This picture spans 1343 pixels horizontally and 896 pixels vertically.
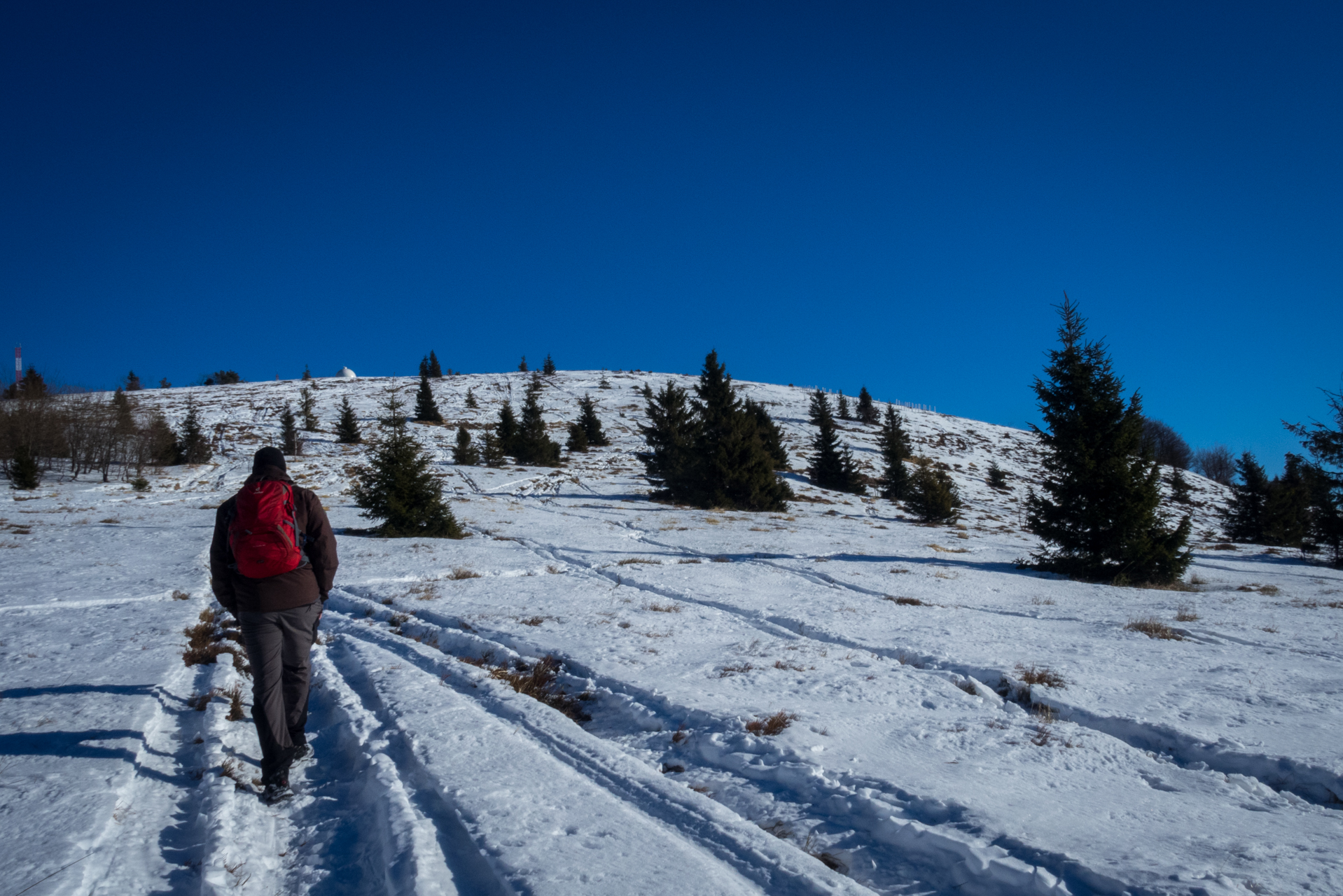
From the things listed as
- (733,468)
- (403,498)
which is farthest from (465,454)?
(403,498)

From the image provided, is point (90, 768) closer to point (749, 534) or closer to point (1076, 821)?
point (1076, 821)

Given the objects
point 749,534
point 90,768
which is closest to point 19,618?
point 90,768

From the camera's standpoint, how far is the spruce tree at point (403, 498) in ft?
52.8

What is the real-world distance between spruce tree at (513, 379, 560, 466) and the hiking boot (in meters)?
40.4

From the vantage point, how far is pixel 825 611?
8.14 m

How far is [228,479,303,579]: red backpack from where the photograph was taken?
366 centimetres

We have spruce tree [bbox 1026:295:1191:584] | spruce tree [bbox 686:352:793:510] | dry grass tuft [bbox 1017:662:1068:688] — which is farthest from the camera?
spruce tree [bbox 686:352:793:510]

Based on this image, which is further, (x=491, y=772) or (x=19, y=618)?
(x=19, y=618)

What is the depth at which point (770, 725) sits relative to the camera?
13.9 feet

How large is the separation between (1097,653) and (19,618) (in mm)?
12342

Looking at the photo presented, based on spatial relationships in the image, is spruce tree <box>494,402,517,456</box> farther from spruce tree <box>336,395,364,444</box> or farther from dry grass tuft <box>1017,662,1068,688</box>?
dry grass tuft <box>1017,662,1068,688</box>

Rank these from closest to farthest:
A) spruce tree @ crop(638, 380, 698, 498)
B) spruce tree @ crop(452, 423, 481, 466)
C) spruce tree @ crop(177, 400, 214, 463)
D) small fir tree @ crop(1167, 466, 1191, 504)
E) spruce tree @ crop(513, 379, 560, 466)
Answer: spruce tree @ crop(638, 380, 698, 498) < spruce tree @ crop(177, 400, 214, 463) < spruce tree @ crop(452, 423, 481, 466) < spruce tree @ crop(513, 379, 560, 466) < small fir tree @ crop(1167, 466, 1191, 504)

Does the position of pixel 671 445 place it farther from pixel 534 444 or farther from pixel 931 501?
pixel 534 444

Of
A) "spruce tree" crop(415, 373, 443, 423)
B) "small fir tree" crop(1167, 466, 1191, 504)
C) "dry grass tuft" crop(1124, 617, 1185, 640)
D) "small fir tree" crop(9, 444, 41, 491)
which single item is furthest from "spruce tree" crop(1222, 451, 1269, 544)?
"spruce tree" crop(415, 373, 443, 423)
